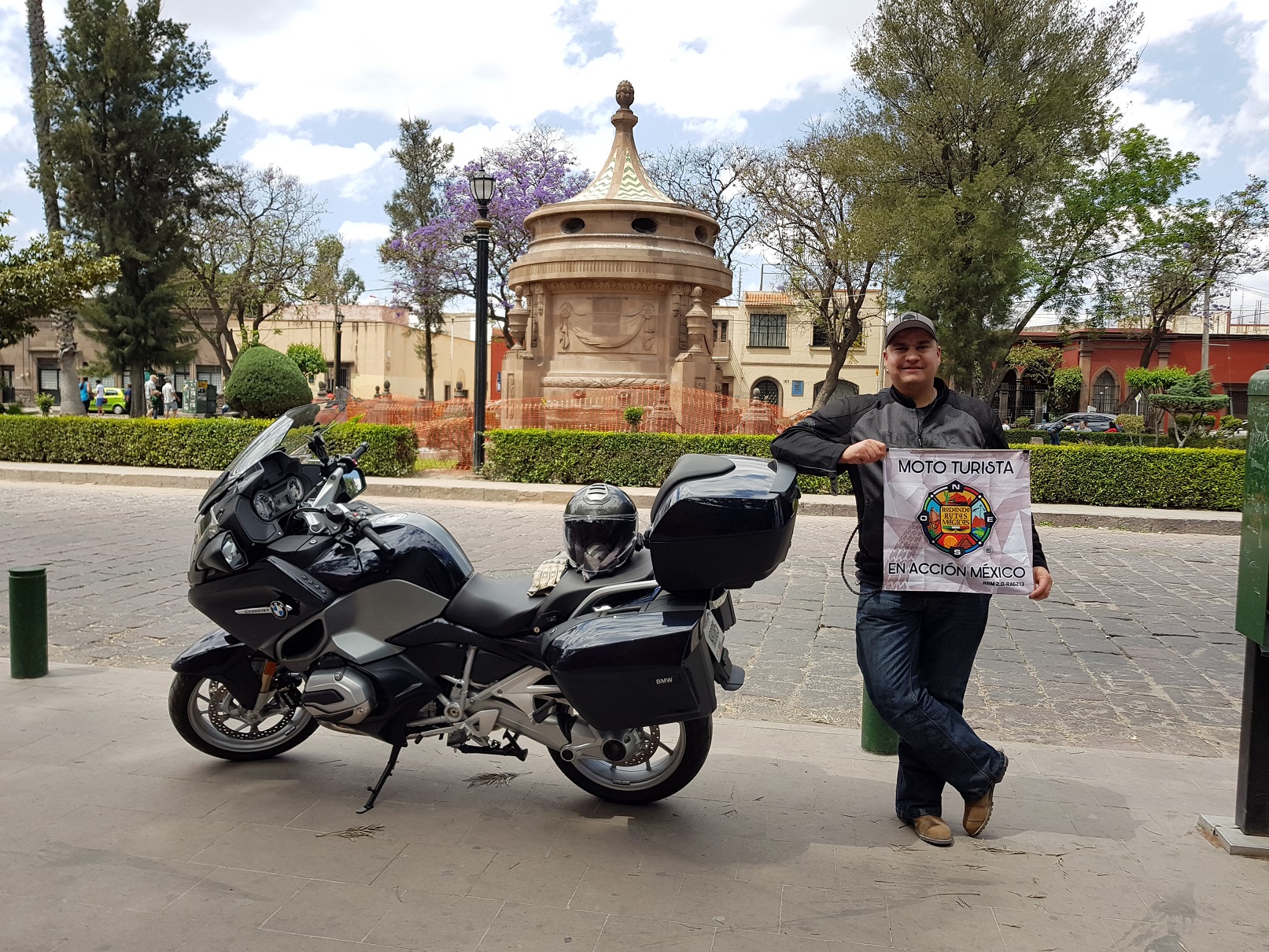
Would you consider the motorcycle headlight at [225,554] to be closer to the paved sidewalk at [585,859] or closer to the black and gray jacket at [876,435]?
the paved sidewalk at [585,859]

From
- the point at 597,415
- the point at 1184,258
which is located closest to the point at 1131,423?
the point at 1184,258

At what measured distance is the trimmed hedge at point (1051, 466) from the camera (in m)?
13.7

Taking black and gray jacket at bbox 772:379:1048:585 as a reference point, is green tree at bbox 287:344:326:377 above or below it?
above

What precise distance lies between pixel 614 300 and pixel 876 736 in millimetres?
16565

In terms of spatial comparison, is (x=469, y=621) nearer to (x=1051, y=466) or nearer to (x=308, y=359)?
(x=1051, y=466)

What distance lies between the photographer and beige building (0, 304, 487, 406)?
57.7 meters

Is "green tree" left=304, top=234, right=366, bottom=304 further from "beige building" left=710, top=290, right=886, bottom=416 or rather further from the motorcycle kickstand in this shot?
the motorcycle kickstand

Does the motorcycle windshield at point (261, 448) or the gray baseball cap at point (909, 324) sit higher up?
the gray baseball cap at point (909, 324)

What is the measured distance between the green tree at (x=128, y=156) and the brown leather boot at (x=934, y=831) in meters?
26.7

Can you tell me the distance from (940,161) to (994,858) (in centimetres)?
2199

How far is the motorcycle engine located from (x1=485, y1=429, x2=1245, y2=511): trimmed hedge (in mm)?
9817

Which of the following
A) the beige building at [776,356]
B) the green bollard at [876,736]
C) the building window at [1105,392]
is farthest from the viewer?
the beige building at [776,356]

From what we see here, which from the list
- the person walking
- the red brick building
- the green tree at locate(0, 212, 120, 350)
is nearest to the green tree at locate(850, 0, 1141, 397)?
the green tree at locate(0, 212, 120, 350)

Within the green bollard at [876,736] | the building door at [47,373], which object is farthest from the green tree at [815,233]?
the building door at [47,373]
